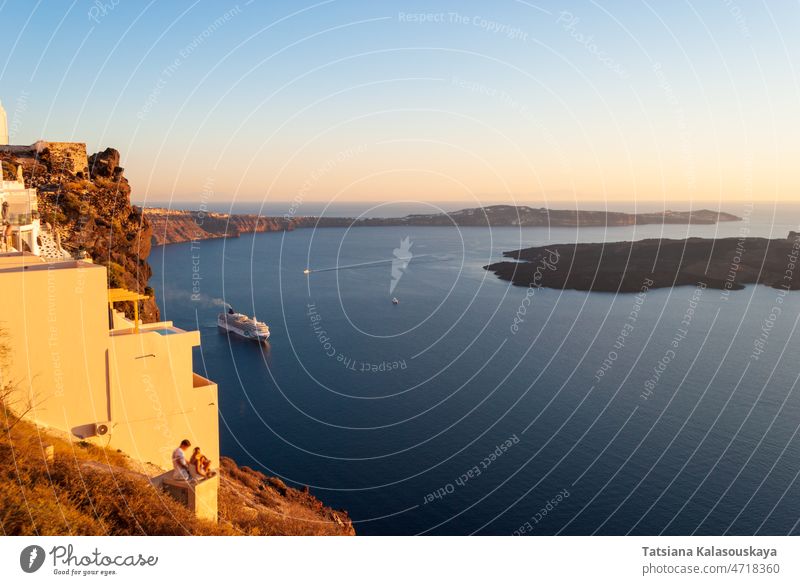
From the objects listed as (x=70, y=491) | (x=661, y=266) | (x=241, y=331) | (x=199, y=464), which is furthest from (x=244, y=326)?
(x=661, y=266)

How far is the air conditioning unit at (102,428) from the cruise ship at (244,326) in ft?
124

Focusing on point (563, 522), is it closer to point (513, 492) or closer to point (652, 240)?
point (513, 492)

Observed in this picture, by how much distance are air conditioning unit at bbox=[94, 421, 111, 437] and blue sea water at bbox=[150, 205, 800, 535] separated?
50.3 ft

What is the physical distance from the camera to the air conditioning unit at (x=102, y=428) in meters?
10.8

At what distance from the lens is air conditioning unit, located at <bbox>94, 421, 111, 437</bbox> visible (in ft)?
35.6

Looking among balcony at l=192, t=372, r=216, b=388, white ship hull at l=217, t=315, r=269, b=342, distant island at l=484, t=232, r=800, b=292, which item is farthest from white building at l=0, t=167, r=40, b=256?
distant island at l=484, t=232, r=800, b=292

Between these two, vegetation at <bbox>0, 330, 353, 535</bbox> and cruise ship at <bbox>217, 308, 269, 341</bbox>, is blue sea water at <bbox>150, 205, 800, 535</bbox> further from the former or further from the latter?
vegetation at <bbox>0, 330, 353, 535</bbox>

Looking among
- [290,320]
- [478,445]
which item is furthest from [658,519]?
[290,320]

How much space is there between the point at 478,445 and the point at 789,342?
103 ft

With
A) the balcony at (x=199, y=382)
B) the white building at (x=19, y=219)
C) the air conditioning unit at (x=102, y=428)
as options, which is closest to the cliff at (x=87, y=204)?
the white building at (x=19, y=219)

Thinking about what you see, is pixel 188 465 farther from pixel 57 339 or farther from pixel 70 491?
pixel 57 339

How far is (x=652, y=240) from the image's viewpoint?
9388 cm

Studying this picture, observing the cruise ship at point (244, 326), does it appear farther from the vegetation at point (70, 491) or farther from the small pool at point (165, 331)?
the vegetation at point (70, 491)

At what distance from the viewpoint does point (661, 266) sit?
3098 inches
